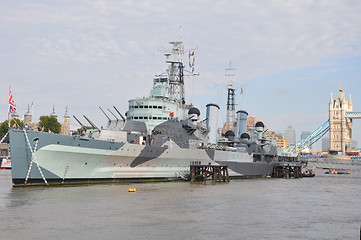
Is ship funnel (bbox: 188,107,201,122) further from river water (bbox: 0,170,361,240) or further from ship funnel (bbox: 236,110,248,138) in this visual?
ship funnel (bbox: 236,110,248,138)

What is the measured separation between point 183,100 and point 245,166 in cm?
1172

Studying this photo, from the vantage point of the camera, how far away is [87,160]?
98.6 feet

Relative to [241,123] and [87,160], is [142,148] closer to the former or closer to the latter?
[87,160]

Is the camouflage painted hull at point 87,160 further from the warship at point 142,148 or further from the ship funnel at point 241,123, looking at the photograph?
the ship funnel at point 241,123

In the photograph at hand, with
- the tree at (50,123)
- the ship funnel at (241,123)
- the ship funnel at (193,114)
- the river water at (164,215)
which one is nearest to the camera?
the river water at (164,215)

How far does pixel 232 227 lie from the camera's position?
17312 mm

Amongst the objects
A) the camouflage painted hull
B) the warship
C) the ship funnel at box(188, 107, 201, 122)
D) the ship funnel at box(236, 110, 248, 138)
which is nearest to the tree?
the ship funnel at box(236, 110, 248, 138)

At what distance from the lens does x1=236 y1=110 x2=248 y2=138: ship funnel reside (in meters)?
60.9

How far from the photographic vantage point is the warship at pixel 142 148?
27.7 meters

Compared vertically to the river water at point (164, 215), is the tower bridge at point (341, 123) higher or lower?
higher

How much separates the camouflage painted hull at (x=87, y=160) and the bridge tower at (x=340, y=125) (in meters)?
133

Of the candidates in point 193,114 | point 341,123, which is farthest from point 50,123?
point 341,123

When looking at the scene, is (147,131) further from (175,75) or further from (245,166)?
(245,166)

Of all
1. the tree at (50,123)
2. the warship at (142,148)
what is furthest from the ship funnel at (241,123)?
the tree at (50,123)
